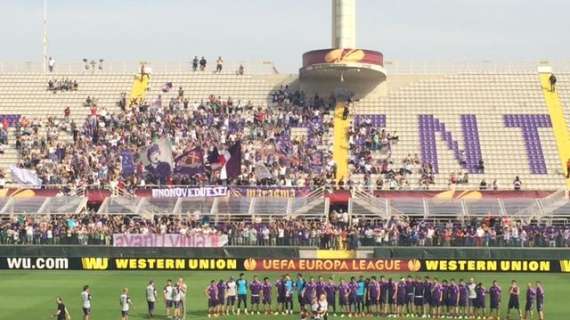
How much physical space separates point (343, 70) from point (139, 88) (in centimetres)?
1490

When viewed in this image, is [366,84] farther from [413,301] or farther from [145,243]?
[413,301]

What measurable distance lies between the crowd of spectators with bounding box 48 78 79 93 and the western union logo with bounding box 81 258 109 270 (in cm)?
2571

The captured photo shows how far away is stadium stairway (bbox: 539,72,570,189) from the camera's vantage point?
5997 cm

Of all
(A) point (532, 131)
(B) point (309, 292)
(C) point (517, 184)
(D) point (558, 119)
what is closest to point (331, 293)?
(B) point (309, 292)

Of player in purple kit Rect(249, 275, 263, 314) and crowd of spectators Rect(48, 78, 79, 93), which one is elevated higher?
crowd of spectators Rect(48, 78, 79, 93)

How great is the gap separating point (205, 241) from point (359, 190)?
10920mm

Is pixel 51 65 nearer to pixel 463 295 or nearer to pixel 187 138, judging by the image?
pixel 187 138

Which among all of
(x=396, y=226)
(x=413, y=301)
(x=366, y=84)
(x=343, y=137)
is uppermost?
(x=366, y=84)

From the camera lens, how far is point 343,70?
63219 mm

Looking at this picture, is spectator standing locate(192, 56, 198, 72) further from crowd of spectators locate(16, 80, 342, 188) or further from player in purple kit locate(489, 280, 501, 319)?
player in purple kit locate(489, 280, 501, 319)

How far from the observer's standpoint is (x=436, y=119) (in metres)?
63.6

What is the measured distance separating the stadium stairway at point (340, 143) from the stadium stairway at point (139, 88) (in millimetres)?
13676

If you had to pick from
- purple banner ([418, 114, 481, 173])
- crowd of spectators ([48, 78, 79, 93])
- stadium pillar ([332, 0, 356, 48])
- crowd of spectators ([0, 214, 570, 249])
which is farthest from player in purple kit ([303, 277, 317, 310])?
crowd of spectators ([48, 78, 79, 93])

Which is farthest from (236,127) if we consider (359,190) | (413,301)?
(413,301)
